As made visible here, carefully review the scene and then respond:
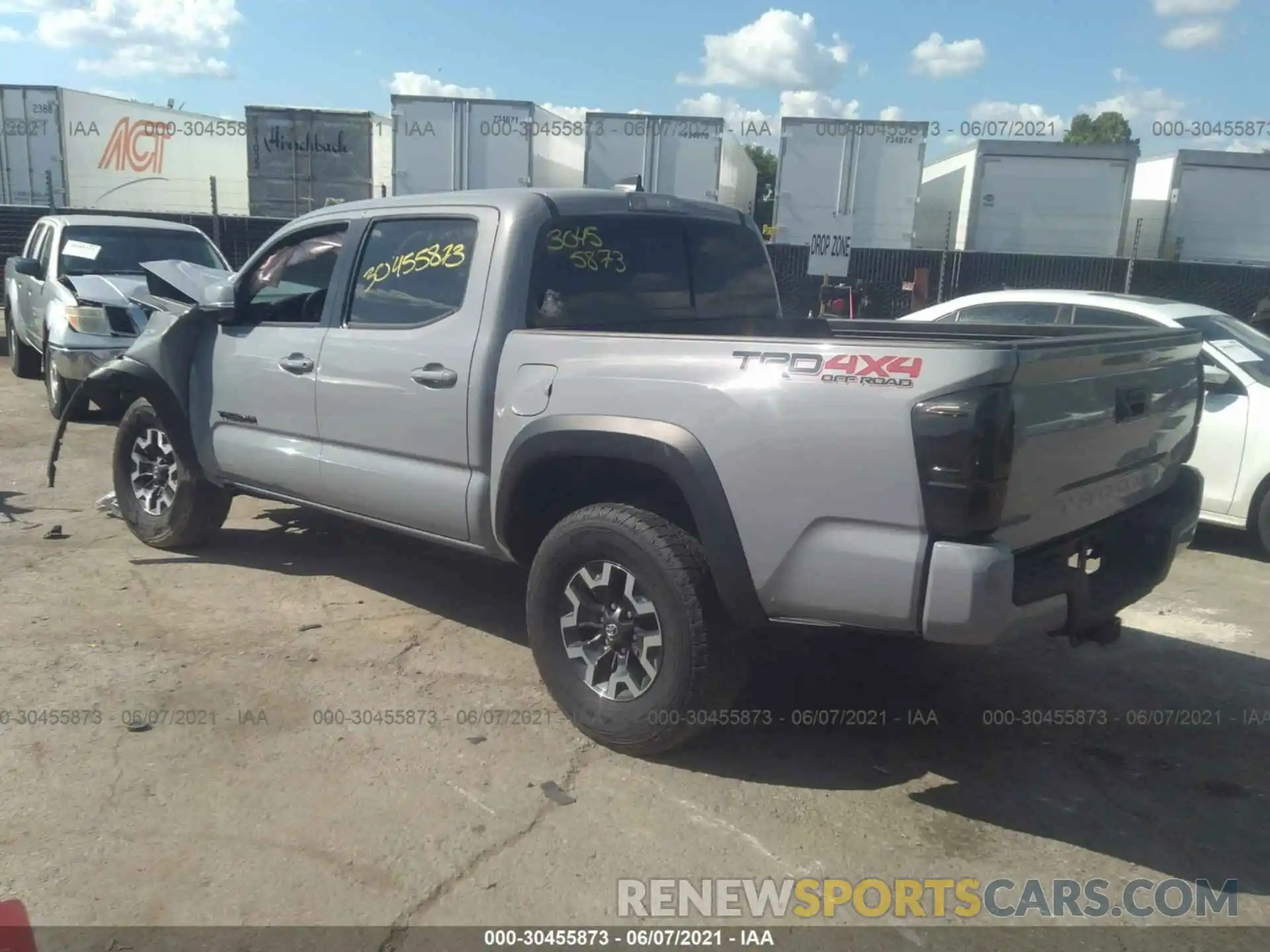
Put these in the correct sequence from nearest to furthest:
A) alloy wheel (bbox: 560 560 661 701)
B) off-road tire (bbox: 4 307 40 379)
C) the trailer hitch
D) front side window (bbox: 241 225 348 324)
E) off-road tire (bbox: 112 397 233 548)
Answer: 1. the trailer hitch
2. alloy wheel (bbox: 560 560 661 701)
3. front side window (bbox: 241 225 348 324)
4. off-road tire (bbox: 112 397 233 548)
5. off-road tire (bbox: 4 307 40 379)

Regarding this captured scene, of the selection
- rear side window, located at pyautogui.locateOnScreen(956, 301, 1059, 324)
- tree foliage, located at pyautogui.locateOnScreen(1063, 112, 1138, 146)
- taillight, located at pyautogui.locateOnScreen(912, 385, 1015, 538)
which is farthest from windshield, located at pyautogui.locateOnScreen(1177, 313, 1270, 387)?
tree foliage, located at pyautogui.locateOnScreen(1063, 112, 1138, 146)

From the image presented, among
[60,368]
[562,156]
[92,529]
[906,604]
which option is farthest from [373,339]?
[562,156]

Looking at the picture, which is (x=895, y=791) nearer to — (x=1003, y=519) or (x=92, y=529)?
(x=1003, y=519)

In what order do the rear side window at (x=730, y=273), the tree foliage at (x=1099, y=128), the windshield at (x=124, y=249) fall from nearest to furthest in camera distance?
the rear side window at (x=730, y=273) < the windshield at (x=124, y=249) < the tree foliage at (x=1099, y=128)

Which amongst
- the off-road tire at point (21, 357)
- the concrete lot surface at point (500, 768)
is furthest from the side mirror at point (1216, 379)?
the off-road tire at point (21, 357)

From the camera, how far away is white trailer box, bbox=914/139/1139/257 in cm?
1733

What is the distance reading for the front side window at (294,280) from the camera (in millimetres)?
4863

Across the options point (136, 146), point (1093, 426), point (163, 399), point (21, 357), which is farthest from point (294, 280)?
point (136, 146)

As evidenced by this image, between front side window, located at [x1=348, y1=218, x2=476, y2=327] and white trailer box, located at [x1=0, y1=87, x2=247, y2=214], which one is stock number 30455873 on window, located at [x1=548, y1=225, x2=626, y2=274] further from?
white trailer box, located at [x1=0, y1=87, x2=247, y2=214]

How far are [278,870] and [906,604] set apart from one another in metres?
1.96

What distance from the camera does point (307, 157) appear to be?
1872 centimetres

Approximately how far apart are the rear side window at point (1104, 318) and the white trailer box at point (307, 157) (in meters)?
14.2

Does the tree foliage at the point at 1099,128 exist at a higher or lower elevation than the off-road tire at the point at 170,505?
higher

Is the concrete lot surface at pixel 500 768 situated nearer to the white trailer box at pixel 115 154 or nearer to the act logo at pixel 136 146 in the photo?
the white trailer box at pixel 115 154
